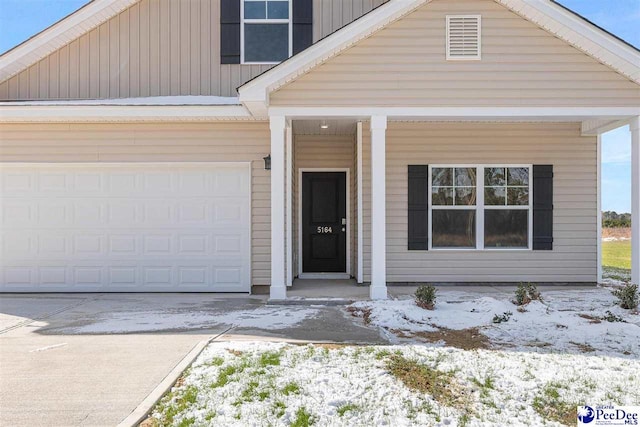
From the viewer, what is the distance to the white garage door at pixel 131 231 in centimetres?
795

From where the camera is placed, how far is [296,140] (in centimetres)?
933

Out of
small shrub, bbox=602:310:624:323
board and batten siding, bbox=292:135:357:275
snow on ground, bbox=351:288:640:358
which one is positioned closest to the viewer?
snow on ground, bbox=351:288:640:358

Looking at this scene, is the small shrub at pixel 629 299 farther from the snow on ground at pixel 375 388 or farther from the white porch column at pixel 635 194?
the snow on ground at pixel 375 388

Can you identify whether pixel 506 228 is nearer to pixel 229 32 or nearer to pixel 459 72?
pixel 459 72

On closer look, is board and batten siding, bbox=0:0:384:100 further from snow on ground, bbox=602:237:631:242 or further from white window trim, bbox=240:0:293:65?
snow on ground, bbox=602:237:631:242

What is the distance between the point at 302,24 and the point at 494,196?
15.8 feet

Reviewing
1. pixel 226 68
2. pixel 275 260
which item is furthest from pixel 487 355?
pixel 226 68

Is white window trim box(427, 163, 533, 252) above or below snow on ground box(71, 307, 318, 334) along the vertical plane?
above

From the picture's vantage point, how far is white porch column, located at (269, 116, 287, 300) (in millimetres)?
6855

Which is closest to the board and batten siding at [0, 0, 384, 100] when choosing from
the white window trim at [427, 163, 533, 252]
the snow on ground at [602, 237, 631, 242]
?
the white window trim at [427, 163, 533, 252]

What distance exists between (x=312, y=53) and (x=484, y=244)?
4.67 m

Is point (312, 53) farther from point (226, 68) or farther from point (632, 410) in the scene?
point (632, 410)

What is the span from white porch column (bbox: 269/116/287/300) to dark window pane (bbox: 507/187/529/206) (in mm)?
4364

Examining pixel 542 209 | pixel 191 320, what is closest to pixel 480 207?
pixel 542 209
